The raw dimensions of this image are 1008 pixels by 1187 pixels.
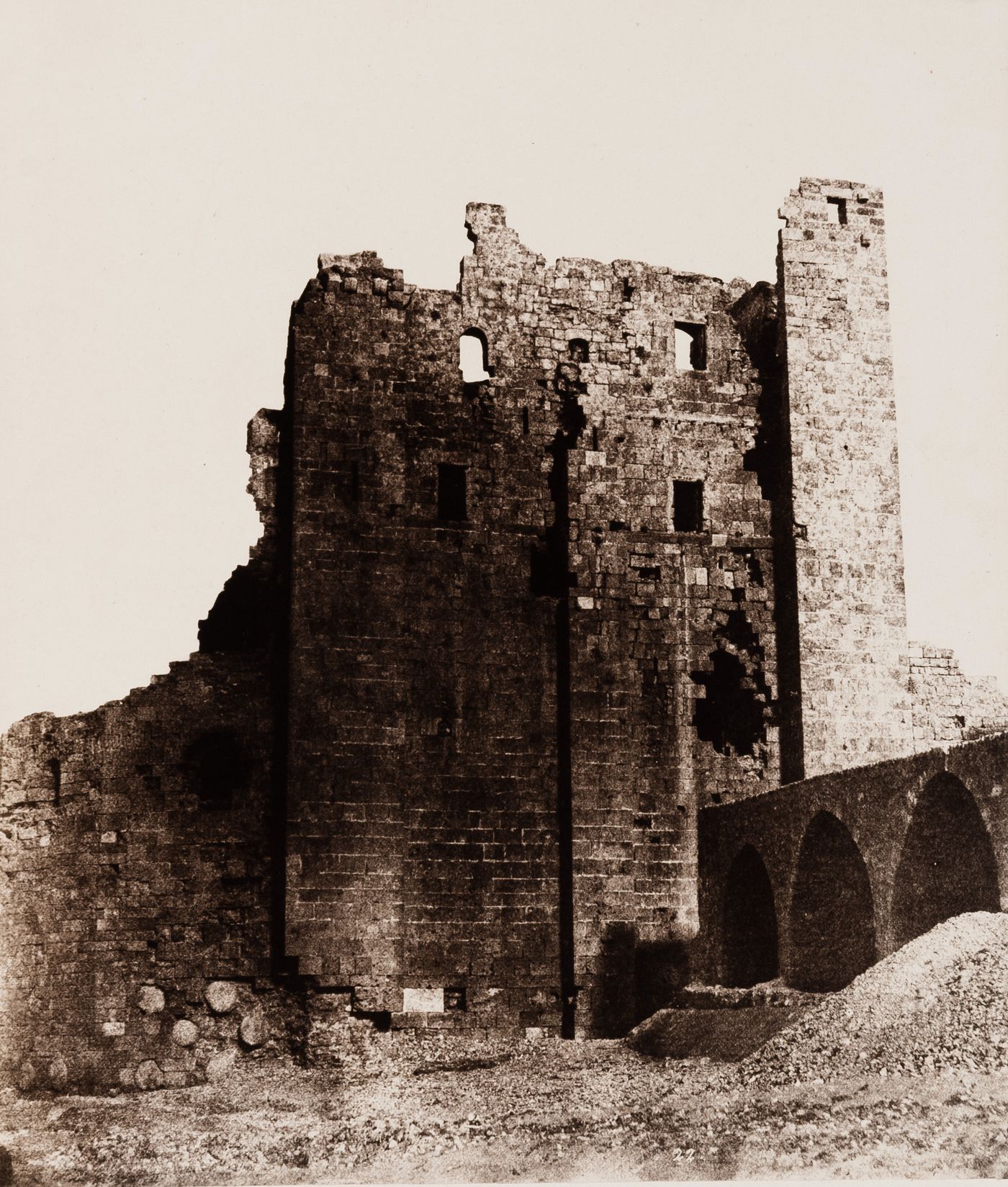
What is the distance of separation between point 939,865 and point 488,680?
17.2ft

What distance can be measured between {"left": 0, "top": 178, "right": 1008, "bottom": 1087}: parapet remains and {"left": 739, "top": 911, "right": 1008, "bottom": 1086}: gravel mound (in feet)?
14.2

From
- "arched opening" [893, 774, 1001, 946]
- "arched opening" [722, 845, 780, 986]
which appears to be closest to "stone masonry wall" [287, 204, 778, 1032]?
"arched opening" [722, 845, 780, 986]

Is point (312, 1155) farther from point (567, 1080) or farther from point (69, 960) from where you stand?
point (69, 960)

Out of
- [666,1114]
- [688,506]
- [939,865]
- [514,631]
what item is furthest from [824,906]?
[688,506]

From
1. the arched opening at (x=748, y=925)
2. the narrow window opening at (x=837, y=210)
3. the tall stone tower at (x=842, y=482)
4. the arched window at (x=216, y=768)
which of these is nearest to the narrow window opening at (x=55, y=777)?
the arched window at (x=216, y=768)

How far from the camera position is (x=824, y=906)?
58.5 ft

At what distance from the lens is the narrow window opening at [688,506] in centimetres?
2073

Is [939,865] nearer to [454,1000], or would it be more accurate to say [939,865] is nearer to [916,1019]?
[916,1019]

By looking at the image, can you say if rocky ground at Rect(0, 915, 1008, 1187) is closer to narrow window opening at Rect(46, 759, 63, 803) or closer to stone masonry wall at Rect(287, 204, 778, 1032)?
stone masonry wall at Rect(287, 204, 778, 1032)

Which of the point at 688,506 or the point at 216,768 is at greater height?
the point at 688,506

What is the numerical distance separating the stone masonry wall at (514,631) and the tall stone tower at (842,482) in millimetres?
537

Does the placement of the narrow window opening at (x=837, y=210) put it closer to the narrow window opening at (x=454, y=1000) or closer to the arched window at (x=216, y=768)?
the arched window at (x=216, y=768)

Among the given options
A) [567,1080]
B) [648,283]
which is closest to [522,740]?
[567,1080]

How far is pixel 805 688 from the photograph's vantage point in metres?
20.1
